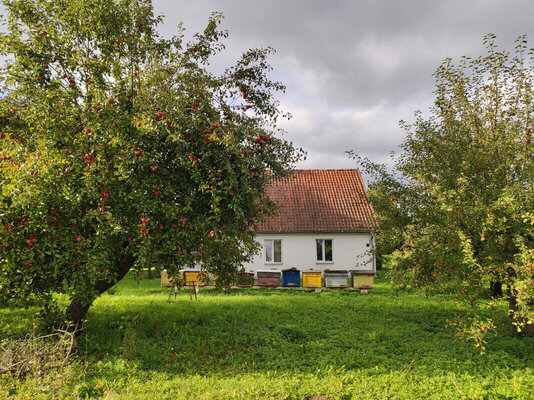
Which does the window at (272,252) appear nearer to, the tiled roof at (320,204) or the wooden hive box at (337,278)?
the tiled roof at (320,204)

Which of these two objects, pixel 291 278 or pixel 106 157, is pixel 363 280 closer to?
pixel 291 278

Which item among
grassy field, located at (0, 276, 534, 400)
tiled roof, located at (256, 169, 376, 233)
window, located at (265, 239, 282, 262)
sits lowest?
grassy field, located at (0, 276, 534, 400)

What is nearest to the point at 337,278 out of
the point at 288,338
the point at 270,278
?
the point at 270,278

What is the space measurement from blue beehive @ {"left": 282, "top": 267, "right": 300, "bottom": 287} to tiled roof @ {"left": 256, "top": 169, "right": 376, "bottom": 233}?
3.41 meters

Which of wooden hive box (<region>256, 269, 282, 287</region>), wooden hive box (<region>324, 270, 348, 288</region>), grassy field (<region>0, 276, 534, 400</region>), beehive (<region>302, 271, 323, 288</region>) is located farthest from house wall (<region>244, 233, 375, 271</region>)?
grassy field (<region>0, 276, 534, 400</region>)

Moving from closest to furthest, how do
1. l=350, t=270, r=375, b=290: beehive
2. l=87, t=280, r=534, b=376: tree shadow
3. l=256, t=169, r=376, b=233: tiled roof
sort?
1. l=87, t=280, r=534, b=376: tree shadow
2. l=350, t=270, r=375, b=290: beehive
3. l=256, t=169, r=376, b=233: tiled roof

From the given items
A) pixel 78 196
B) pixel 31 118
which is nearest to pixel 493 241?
pixel 78 196

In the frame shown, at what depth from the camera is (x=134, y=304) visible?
47.5 ft

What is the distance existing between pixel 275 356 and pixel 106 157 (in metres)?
6.20

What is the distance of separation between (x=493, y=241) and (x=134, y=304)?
40.4 feet

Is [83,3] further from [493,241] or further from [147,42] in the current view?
[493,241]

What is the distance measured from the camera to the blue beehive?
19.9m

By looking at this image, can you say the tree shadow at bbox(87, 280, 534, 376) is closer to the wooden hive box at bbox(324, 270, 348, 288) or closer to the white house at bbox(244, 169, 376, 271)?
the wooden hive box at bbox(324, 270, 348, 288)

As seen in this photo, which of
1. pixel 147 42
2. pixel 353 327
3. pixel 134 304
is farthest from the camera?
pixel 134 304
